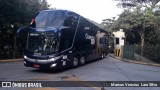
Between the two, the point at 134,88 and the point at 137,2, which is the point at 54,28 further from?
the point at 137,2

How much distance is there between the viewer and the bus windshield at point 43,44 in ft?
48.4

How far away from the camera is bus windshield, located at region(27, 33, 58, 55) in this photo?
14742 millimetres

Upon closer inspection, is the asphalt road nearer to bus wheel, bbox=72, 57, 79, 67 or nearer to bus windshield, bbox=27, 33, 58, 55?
bus wheel, bbox=72, 57, 79, 67

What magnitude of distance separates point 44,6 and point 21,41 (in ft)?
18.7

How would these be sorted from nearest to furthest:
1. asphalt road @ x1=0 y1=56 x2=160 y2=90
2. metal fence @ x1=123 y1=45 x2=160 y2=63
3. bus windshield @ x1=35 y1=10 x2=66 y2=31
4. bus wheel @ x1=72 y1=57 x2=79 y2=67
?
asphalt road @ x1=0 y1=56 x2=160 y2=90, bus windshield @ x1=35 y1=10 x2=66 y2=31, bus wheel @ x1=72 y1=57 x2=79 y2=67, metal fence @ x1=123 y1=45 x2=160 y2=63

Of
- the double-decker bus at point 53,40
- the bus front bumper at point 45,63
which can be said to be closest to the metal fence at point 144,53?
the double-decker bus at point 53,40

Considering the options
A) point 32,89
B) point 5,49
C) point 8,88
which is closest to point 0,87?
point 8,88

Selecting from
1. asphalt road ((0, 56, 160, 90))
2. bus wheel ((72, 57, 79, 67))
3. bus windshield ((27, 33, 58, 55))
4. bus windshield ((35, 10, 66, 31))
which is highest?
bus windshield ((35, 10, 66, 31))

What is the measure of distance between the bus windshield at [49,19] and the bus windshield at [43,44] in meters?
0.58

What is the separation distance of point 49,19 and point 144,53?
15.5 metres

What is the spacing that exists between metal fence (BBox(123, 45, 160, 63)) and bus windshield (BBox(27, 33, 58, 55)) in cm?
1476

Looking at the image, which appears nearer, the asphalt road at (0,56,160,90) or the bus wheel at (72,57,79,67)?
the asphalt road at (0,56,160,90)

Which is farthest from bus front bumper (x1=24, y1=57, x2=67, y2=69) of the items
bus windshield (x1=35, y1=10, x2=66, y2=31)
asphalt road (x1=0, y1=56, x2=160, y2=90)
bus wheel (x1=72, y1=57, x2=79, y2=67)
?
bus wheel (x1=72, y1=57, x2=79, y2=67)

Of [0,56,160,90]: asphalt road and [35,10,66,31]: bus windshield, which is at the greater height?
[35,10,66,31]: bus windshield
